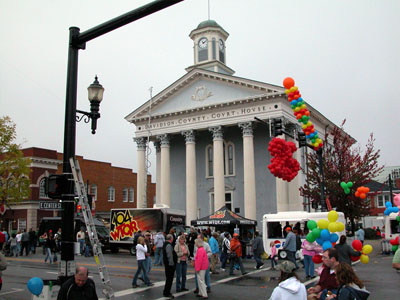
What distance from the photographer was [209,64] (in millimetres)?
44219

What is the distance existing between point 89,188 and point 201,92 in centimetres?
1962

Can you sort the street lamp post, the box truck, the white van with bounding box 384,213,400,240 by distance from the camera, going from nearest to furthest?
the street lamp post
the white van with bounding box 384,213,400,240
the box truck

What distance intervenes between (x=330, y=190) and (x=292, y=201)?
597 centimetres

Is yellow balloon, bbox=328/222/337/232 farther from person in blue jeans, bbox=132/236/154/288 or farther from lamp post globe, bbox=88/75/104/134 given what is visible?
person in blue jeans, bbox=132/236/154/288

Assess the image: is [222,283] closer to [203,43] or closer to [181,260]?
[181,260]

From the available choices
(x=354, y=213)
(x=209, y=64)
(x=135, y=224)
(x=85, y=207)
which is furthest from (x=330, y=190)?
(x=85, y=207)

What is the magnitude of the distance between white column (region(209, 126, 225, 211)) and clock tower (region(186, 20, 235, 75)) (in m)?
9.65

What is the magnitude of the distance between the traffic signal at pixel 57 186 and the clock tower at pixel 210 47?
37.3 m

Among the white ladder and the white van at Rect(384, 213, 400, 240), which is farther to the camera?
the white van at Rect(384, 213, 400, 240)

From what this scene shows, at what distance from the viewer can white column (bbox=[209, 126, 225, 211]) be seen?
119 ft

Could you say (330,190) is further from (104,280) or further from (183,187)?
(104,280)

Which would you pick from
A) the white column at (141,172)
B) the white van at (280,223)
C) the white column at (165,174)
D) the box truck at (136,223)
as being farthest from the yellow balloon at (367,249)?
the white column at (141,172)

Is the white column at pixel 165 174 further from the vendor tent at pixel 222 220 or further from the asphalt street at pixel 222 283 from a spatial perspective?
the asphalt street at pixel 222 283

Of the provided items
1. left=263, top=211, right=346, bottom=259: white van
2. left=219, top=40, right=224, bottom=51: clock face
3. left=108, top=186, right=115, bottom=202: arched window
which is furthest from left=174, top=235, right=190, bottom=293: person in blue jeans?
left=108, top=186, right=115, bottom=202: arched window
